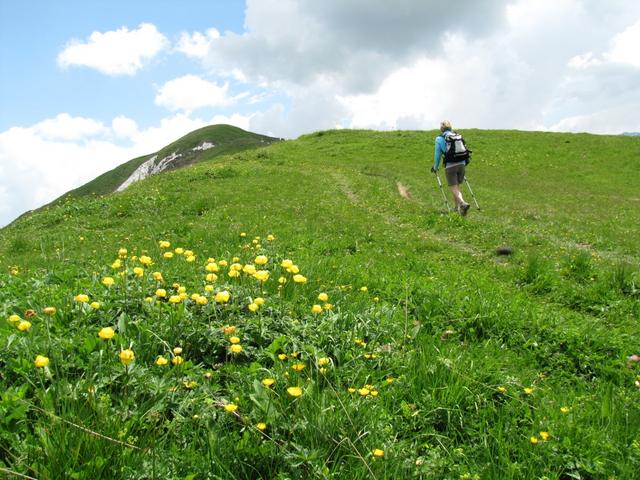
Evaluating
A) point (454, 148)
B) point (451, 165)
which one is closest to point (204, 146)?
point (451, 165)

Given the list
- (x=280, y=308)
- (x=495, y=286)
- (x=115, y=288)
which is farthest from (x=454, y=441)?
(x=495, y=286)

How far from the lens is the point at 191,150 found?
136 meters

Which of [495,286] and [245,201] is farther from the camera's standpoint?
[245,201]

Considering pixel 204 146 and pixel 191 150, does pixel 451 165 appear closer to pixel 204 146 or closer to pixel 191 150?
pixel 191 150

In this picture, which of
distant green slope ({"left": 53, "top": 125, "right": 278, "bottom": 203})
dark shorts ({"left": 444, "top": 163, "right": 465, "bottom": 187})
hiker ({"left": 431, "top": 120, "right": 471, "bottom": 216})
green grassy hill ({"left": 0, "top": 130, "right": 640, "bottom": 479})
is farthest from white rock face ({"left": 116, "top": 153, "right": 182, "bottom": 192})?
green grassy hill ({"left": 0, "top": 130, "right": 640, "bottom": 479})

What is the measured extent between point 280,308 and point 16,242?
1236 centimetres

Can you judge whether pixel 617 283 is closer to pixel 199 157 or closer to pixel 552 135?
pixel 552 135

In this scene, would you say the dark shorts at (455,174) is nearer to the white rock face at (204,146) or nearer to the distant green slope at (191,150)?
the distant green slope at (191,150)

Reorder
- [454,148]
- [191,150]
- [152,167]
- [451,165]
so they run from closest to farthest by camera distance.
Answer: [454,148], [451,165], [191,150], [152,167]

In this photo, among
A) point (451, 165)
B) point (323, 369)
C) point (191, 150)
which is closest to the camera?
point (323, 369)

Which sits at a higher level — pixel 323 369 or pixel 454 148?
pixel 454 148

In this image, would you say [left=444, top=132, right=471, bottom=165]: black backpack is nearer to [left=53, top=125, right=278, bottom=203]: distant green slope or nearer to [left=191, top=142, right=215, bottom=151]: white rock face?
[left=53, top=125, right=278, bottom=203]: distant green slope

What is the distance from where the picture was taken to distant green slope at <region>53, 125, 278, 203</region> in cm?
12738

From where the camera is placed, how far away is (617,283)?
8.16m
